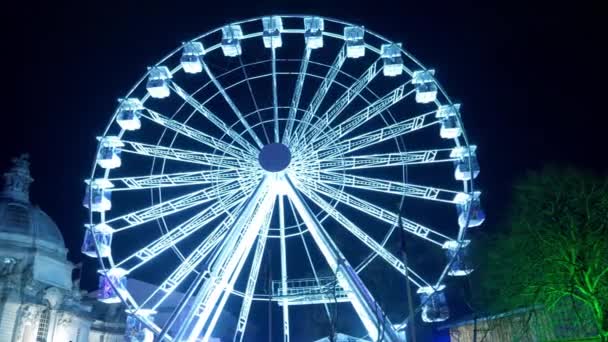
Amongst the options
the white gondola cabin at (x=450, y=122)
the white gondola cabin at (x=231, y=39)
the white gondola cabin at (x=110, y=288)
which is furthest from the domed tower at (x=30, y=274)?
the white gondola cabin at (x=450, y=122)

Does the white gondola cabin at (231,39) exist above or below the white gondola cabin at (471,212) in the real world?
above

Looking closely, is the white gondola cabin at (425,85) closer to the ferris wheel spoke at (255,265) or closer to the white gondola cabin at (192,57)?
the ferris wheel spoke at (255,265)

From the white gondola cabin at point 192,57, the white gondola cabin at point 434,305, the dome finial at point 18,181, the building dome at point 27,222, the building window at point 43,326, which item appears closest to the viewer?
the white gondola cabin at point 434,305

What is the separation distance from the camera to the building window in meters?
52.3

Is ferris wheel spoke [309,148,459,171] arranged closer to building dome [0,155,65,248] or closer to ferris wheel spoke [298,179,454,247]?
ferris wheel spoke [298,179,454,247]

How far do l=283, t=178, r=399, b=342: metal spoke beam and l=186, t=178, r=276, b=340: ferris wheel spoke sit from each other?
184 centimetres

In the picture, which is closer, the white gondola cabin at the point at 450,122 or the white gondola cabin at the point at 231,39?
the white gondola cabin at the point at 450,122

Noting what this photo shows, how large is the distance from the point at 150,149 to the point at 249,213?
6641mm

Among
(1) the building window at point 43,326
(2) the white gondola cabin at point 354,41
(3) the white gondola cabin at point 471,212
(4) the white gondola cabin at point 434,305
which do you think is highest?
(2) the white gondola cabin at point 354,41

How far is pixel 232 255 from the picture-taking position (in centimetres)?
2428

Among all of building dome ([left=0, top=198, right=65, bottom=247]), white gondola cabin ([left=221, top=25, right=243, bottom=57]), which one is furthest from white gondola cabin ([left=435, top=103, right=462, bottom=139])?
building dome ([left=0, top=198, right=65, bottom=247])

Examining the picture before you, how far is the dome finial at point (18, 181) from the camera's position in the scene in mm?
60531

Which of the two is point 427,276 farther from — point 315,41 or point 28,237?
point 28,237

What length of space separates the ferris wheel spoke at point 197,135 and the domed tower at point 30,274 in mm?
30920
